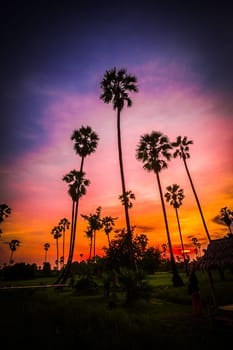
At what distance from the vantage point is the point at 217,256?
47.0 feet

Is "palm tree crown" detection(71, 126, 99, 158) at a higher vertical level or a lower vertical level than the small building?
higher

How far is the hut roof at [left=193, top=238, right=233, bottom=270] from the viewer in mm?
13737

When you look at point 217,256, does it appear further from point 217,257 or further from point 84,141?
point 84,141

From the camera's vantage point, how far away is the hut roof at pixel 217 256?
13.7 m

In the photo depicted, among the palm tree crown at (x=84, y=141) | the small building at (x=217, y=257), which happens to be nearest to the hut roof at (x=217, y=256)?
the small building at (x=217, y=257)

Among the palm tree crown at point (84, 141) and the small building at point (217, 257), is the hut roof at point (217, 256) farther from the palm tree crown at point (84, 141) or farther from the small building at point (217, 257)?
the palm tree crown at point (84, 141)

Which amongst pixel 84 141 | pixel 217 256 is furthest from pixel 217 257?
pixel 84 141

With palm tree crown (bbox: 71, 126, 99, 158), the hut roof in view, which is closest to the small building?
the hut roof

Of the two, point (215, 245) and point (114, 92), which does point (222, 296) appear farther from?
point (114, 92)

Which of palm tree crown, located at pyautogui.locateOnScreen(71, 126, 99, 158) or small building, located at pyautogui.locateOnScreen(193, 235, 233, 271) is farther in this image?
palm tree crown, located at pyautogui.locateOnScreen(71, 126, 99, 158)

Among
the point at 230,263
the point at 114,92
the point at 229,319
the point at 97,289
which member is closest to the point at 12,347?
the point at 229,319

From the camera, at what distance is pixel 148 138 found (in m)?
34.0

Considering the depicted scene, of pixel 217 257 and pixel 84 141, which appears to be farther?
pixel 84 141

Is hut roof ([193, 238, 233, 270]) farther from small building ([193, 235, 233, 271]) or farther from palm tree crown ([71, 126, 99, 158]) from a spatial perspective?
palm tree crown ([71, 126, 99, 158])
